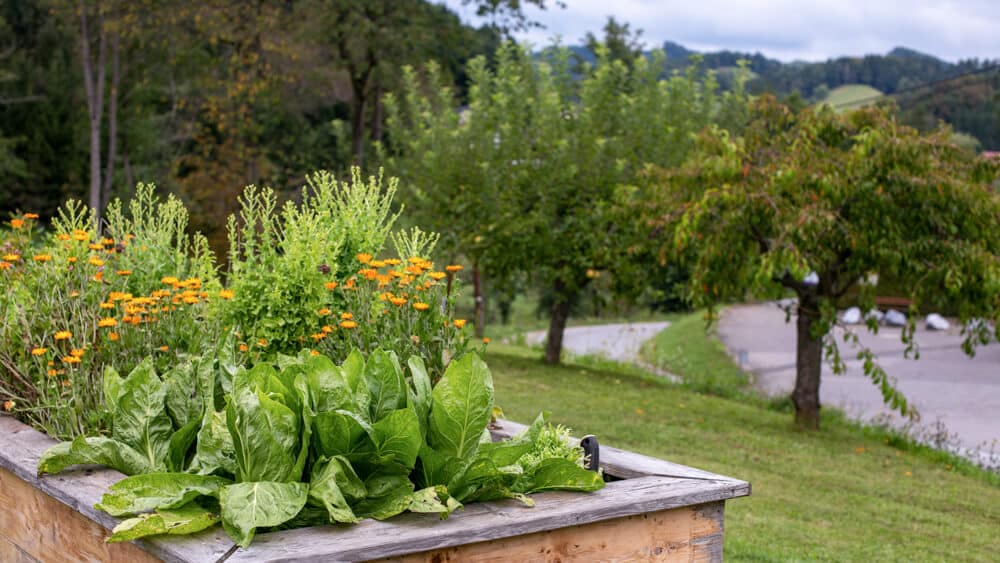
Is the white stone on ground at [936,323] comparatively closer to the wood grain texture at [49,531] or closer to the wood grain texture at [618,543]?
the wood grain texture at [618,543]

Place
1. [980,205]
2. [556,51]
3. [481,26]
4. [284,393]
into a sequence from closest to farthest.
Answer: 1. [284,393]
2. [980,205]
3. [556,51]
4. [481,26]

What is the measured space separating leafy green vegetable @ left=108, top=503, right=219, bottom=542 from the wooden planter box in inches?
1.1

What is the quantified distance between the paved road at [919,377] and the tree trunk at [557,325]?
3104mm

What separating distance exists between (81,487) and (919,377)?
14.1m

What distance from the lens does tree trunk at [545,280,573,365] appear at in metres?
13.4

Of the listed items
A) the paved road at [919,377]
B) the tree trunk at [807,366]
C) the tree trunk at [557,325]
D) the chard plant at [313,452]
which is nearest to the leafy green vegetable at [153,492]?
the chard plant at [313,452]

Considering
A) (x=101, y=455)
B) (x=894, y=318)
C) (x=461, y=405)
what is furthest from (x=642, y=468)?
(x=894, y=318)

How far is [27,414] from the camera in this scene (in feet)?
12.8

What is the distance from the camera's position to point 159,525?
2359mm

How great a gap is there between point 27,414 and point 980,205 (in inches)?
294

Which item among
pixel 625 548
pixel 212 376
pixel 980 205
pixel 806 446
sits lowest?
pixel 806 446

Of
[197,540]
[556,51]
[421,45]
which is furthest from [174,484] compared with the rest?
[421,45]

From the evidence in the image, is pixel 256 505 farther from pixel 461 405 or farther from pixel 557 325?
pixel 557 325

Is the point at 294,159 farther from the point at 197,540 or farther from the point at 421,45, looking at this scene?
the point at 197,540
